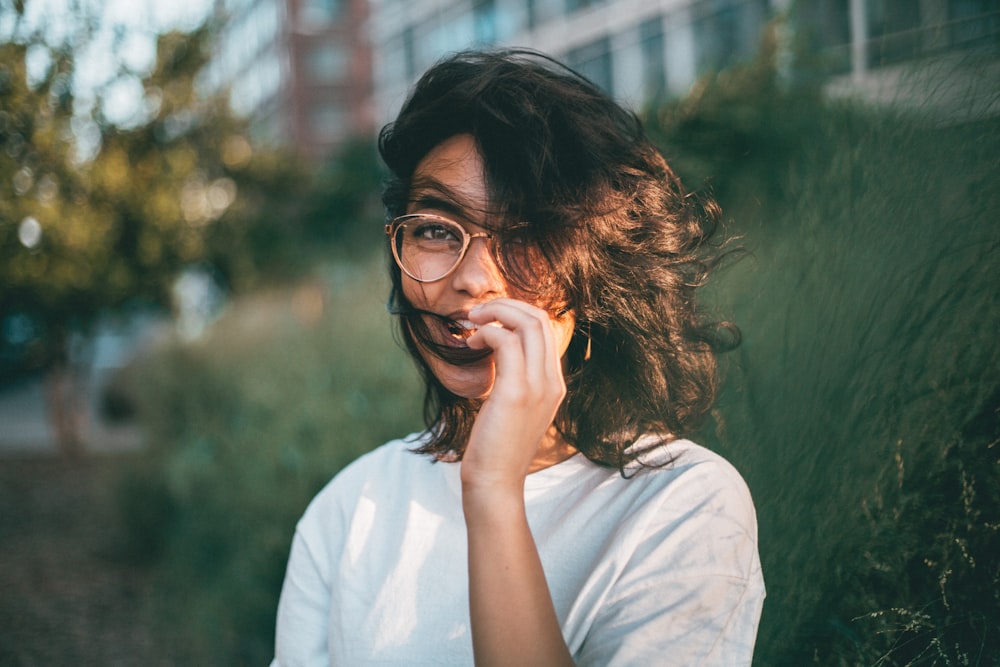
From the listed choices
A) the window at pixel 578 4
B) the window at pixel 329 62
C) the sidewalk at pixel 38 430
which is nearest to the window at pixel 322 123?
the window at pixel 329 62

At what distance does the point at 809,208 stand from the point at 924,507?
73 centimetres

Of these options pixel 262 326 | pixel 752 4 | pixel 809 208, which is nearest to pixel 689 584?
pixel 809 208

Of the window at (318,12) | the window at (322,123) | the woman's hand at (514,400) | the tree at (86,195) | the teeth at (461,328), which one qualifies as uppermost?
the window at (318,12)

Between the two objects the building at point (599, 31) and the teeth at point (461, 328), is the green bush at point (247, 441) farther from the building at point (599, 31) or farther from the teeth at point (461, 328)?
the building at point (599, 31)

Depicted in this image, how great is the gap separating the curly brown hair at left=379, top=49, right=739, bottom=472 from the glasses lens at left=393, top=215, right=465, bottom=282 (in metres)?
0.09

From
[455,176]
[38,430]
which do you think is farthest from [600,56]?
[455,176]

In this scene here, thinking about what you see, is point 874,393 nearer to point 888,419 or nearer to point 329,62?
point 888,419

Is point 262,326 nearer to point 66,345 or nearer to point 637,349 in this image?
point 66,345

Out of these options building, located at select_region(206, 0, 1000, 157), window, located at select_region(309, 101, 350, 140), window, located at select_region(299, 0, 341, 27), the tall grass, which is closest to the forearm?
the tall grass

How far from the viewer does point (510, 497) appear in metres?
1.14

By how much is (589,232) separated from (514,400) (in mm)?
392

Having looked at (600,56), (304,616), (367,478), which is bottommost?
(304,616)

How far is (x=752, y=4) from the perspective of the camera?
14.6 metres

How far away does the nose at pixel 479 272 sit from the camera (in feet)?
4.35
